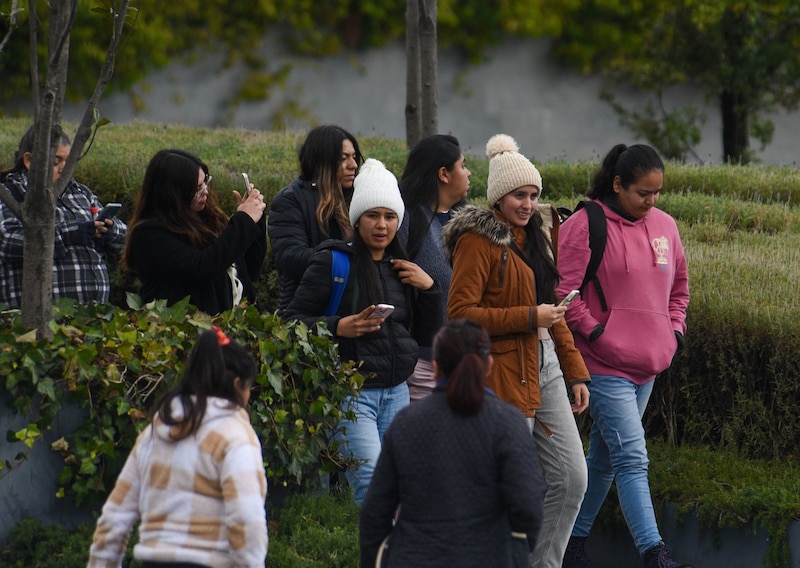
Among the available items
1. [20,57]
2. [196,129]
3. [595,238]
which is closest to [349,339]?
[595,238]

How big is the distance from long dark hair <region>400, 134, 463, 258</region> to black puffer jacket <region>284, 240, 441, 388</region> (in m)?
0.42

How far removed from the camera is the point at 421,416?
3.73m

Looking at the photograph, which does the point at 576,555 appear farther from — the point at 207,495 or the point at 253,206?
the point at 207,495

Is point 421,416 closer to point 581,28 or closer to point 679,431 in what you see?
point 679,431

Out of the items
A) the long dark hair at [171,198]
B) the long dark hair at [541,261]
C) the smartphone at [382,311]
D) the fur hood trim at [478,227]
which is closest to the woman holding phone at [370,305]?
the smartphone at [382,311]

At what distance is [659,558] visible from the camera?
224 inches

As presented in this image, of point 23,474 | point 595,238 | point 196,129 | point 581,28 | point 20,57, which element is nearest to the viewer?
point 23,474

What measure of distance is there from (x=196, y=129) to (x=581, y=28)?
10.7 m

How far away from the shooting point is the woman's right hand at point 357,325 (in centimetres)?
531

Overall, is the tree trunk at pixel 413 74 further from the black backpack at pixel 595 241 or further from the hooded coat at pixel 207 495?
the hooded coat at pixel 207 495

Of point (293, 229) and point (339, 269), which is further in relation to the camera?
point (293, 229)

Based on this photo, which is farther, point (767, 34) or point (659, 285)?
point (767, 34)

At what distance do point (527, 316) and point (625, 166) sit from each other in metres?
1.11

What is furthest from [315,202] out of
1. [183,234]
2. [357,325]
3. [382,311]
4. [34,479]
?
[34,479]
